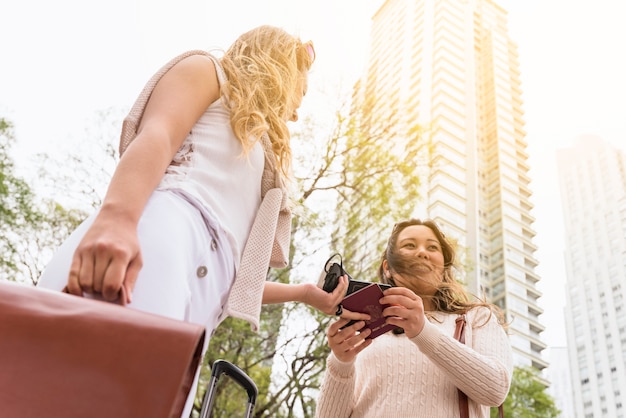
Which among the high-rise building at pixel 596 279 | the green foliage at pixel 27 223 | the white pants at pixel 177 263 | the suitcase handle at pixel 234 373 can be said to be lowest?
the white pants at pixel 177 263

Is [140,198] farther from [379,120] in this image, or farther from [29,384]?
[379,120]

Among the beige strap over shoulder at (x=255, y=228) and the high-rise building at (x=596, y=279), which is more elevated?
the high-rise building at (x=596, y=279)

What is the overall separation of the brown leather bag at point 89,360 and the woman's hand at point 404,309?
1138mm

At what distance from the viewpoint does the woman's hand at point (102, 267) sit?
2.52 feet

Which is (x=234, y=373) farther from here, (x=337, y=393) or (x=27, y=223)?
(x=27, y=223)

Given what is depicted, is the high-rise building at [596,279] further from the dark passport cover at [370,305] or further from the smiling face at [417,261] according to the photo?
the dark passport cover at [370,305]

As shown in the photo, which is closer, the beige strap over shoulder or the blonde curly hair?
the beige strap over shoulder

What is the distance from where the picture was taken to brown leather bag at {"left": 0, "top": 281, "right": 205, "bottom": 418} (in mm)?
603

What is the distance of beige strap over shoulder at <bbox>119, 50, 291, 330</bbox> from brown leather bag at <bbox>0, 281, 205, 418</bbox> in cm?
45

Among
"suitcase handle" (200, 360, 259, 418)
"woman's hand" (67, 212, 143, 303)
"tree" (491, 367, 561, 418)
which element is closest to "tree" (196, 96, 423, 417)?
"suitcase handle" (200, 360, 259, 418)

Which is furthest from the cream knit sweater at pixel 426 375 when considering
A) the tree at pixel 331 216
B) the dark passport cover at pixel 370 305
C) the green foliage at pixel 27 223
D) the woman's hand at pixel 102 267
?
the green foliage at pixel 27 223

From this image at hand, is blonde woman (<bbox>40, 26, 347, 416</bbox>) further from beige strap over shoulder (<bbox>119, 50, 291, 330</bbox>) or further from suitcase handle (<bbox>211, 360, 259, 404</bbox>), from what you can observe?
suitcase handle (<bbox>211, 360, 259, 404</bbox>)

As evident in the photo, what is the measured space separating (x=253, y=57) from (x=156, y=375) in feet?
3.09

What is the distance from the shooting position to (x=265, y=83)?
133 cm
